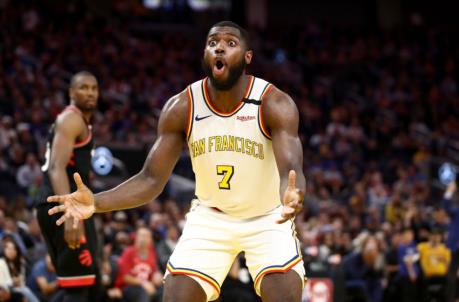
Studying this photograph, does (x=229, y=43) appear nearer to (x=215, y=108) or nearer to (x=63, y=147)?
(x=215, y=108)

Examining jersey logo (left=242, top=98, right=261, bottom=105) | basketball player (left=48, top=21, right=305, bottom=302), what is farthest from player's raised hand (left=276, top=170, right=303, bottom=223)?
jersey logo (left=242, top=98, right=261, bottom=105)

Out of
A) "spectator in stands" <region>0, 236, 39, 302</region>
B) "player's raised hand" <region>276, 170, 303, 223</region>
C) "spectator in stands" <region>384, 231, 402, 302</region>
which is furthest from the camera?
"spectator in stands" <region>384, 231, 402, 302</region>

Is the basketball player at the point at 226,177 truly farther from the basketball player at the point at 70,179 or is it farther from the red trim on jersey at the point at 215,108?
the basketball player at the point at 70,179

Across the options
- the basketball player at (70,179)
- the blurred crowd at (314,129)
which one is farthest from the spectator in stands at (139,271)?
the basketball player at (70,179)

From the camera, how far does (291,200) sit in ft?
16.2

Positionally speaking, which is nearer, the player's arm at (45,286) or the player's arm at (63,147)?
the player's arm at (63,147)

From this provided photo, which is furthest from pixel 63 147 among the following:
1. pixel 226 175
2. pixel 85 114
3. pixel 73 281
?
pixel 226 175

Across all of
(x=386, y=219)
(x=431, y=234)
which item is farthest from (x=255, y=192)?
(x=386, y=219)

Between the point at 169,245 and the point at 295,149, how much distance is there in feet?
23.7

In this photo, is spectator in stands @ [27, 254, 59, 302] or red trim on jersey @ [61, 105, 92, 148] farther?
spectator in stands @ [27, 254, 59, 302]

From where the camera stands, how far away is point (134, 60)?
2245 centimetres

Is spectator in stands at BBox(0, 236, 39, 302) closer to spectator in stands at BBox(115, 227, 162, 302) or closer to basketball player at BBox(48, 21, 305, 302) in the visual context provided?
A: spectator in stands at BBox(115, 227, 162, 302)

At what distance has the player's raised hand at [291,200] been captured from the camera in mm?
4934

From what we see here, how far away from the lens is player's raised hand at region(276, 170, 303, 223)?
4.93 meters
